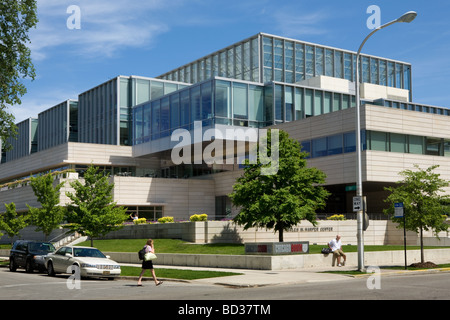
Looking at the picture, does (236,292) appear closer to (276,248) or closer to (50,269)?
(276,248)

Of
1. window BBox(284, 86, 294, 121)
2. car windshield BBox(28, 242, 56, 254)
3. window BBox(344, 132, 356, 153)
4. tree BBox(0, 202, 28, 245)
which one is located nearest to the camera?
car windshield BBox(28, 242, 56, 254)

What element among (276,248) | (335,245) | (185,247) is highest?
(335,245)

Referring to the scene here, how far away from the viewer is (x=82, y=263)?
24625 mm

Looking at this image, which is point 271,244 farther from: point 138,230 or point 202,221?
point 138,230

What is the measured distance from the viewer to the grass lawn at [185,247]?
32.8 meters

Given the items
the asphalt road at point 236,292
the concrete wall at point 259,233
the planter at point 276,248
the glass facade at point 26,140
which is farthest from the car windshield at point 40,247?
the glass facade at point 26,140

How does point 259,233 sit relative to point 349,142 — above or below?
below

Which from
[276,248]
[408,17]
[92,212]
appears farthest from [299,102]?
[408,17]

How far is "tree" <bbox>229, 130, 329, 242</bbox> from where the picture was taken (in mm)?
33656

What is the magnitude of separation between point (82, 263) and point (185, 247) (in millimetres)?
11444

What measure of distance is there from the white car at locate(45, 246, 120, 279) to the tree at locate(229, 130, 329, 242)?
10.9m

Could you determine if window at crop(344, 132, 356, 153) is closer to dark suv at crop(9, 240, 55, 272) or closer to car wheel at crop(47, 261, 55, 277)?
dark suv at crop(9, 240, 55, 272)

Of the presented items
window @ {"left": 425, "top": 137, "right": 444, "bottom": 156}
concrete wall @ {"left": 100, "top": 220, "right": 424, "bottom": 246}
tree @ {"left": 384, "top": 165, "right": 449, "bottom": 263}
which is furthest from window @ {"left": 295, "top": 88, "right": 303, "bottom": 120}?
tree @ {"left": 384, "top": 165, "right": 449, "bottom": 263}
